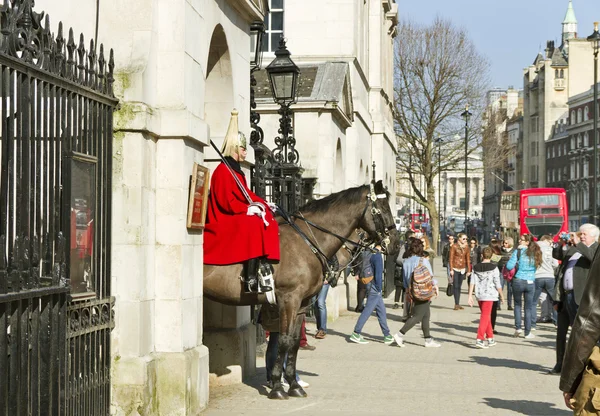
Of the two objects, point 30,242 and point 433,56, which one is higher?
point 433,56

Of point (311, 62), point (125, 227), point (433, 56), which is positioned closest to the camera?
point (125, 227)

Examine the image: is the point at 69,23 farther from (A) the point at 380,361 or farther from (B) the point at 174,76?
(A) the point at 380,361

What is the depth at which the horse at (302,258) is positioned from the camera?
35.5 feet

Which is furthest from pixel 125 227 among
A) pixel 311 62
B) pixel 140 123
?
pixel 311 62

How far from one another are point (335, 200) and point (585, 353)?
21.8 feet

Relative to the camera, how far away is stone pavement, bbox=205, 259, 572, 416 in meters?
11.1

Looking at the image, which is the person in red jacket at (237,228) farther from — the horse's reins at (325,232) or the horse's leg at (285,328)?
the horse's reins at (325,232)

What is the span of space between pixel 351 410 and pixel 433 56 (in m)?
46.6

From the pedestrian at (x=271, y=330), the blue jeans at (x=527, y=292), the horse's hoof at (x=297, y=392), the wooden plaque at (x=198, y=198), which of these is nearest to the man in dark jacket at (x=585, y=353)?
the wooden plaque at (x=198, y=198)

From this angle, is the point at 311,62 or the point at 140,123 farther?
the point at 311,62

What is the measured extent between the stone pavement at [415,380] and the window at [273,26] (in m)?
8.71

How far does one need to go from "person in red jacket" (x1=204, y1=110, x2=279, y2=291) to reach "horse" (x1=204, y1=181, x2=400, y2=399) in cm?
17

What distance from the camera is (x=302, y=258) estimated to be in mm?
11297

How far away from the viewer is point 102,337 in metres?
8.57
